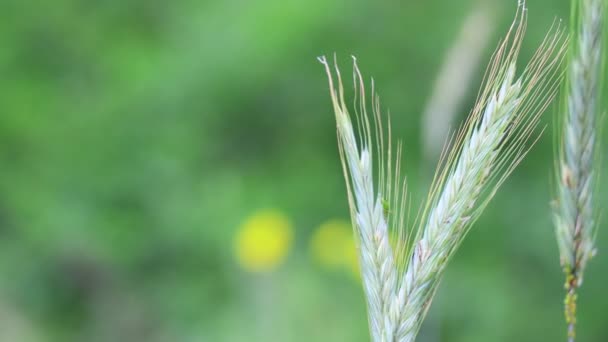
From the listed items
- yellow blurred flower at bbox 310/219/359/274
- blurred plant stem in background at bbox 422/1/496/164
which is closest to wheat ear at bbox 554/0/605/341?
→ blurred plant stem in background at bbox 422/1/496/164

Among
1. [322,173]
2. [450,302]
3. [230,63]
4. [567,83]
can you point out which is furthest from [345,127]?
[230,63]

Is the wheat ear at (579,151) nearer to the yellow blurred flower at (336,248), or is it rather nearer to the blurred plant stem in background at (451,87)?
the blurred plant stem in background at (451,87)

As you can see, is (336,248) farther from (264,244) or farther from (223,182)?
(223,182)

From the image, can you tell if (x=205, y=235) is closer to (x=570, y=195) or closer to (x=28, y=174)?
(x=28, y=174)

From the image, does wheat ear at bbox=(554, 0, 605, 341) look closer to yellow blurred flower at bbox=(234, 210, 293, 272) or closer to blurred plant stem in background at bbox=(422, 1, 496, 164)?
blurred plant stem in background at bbox=(422, 1, 496, 164)

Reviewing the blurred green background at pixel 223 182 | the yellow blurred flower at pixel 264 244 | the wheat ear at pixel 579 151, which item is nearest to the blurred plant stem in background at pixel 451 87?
the blurred green background at pixel 223 182

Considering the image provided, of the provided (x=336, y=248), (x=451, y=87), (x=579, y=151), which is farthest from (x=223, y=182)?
(x=579, y=151)
